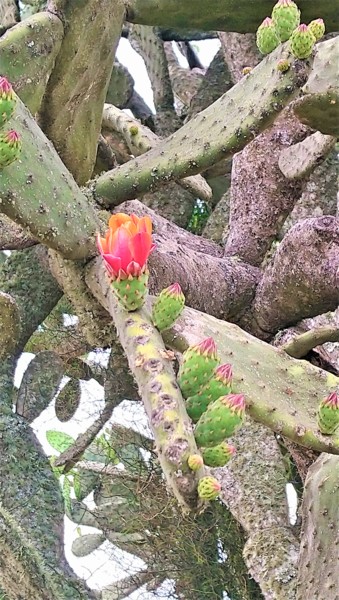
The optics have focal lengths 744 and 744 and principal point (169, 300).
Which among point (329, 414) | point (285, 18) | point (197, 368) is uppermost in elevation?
point (285, 18)

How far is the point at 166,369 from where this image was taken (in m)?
0.69

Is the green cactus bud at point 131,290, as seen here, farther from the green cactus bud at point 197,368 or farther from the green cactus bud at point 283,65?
the green cactus bud at point 283,65

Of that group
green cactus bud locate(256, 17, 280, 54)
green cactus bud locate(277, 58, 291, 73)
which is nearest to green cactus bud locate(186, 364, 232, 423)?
green cactus bud locate(277, 58, 291, 73)

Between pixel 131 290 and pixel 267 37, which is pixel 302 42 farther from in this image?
pixel 131 290

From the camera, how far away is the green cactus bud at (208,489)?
55cm

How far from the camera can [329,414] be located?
799mm

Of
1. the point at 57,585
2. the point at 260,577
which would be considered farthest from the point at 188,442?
the point at 260,577

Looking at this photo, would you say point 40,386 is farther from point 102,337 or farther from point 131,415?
point 102,337

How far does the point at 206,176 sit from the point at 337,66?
884 mm

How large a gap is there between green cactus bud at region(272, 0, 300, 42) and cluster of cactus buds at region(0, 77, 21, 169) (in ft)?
1.61

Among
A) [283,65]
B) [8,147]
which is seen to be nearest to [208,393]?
[8,147]

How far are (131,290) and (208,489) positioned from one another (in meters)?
0.25

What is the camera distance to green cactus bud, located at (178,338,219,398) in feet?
2.20

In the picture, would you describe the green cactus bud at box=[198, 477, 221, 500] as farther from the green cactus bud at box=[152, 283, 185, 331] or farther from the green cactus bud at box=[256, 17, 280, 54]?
the green cactus bud at box=[256, 17, 280, 54]
